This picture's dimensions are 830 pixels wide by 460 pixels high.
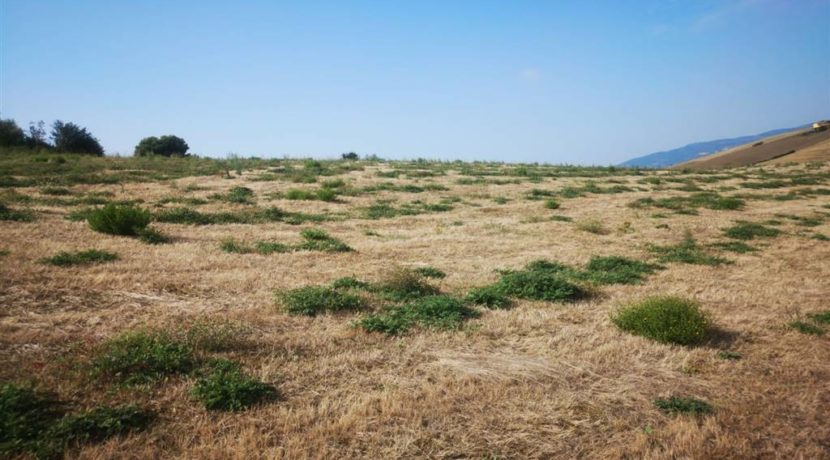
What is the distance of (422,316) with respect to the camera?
691 centimetres

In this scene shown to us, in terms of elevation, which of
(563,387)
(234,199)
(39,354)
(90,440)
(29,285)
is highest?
(234,199)

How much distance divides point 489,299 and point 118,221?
9.72m

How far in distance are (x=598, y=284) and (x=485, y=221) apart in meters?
7.80

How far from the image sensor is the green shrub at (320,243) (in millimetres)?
11289

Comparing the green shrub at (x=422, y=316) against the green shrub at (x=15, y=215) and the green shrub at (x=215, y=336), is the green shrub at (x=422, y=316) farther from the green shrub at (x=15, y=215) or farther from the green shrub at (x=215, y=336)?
the green shrub at (x=15, y=215)

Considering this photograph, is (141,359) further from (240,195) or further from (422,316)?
(240,195)

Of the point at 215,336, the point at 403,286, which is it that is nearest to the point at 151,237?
the point at 215,336

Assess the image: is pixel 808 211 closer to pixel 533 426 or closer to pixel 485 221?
pixel 485 221

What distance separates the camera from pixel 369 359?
555cm

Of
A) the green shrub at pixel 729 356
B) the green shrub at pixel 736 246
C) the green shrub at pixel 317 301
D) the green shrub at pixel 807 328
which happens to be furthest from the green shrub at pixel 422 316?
the green shrub at pixel 736 246

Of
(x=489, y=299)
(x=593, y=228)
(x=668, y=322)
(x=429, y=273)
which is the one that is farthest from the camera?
(x=593, y=228)

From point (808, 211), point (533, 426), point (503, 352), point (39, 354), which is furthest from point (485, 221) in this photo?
point (808, 211)

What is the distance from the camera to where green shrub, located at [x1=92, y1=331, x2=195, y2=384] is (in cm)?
466

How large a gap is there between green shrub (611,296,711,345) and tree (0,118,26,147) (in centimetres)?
4855
